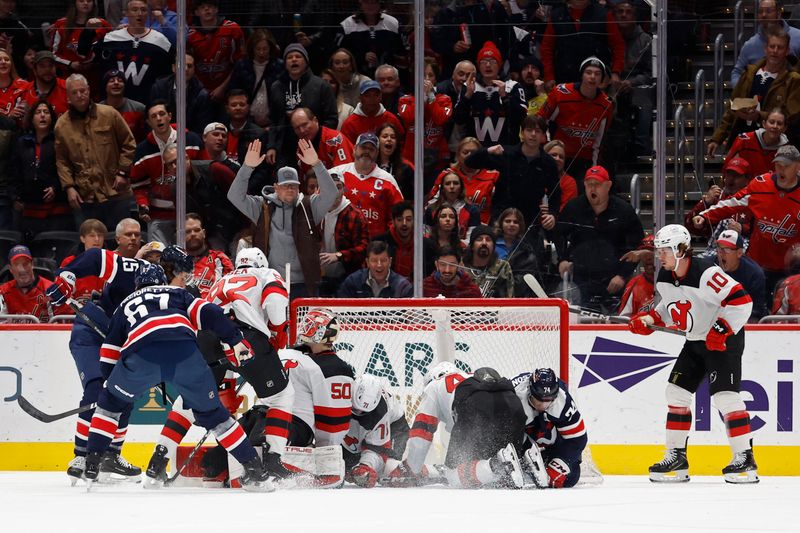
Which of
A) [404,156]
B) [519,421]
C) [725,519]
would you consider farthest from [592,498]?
[404,156]

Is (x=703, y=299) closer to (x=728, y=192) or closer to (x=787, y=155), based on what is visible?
(x=728, y=192)

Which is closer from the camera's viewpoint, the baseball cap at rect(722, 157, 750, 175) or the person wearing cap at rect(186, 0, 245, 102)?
the baseball cap at rect(722, 157, 750, 175)

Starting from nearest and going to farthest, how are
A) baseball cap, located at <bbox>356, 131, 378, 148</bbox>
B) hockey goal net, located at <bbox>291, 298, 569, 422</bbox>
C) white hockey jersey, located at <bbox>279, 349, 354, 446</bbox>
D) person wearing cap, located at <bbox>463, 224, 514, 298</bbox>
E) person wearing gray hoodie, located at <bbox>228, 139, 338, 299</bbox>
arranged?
white hockey jersey, located at <bbox>279, 349, 354, 446</bbox> < hockey goal net, located at <bbox>291, 298, 569, 422</bbox> < person wearing cap, located at <bbox>463, 224, 514, 298</bbox> < person wearing gray hoodie, located at <bbox>228, 139, 338, 299</bbox> < baseball cap, located at <bbox>356, 131, 378, 148</bbox>

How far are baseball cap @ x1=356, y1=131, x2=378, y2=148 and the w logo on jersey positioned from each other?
2081 millimetres

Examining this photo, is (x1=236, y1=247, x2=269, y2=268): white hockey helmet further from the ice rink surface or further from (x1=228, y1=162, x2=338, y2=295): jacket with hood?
the ice rink surface

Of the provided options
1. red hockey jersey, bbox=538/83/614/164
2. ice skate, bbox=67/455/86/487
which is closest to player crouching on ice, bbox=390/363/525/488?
ice skate, bbox=67/455/86/487

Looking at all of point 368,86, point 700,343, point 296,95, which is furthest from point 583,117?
point 296,95

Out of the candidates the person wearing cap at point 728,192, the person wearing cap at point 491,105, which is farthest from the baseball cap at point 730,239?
the person wearing cap at point 491,105

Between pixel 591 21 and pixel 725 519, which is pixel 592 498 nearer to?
pixel 725 519

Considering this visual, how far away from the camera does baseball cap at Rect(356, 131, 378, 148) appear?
28.9 ft

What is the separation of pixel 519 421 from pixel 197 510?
202 centimetres

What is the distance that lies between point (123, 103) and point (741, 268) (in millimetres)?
3903

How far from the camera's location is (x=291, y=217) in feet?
28.7

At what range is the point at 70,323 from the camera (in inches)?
346
